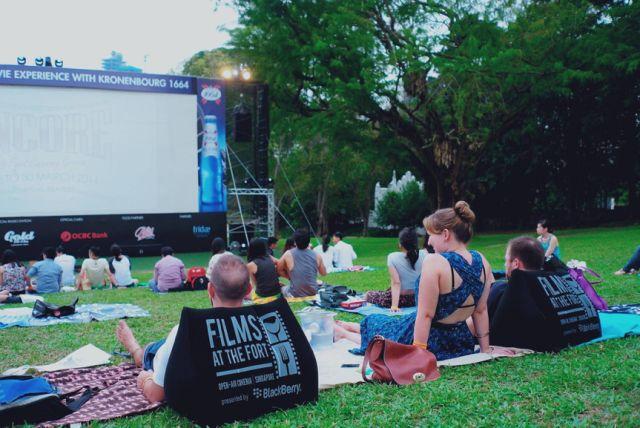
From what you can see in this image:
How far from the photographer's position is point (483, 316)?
175 inches

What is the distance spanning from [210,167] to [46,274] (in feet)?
23.4

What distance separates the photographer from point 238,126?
18.2 meters

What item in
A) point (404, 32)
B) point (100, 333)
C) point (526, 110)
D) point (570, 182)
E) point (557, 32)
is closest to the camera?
point (100, 333)

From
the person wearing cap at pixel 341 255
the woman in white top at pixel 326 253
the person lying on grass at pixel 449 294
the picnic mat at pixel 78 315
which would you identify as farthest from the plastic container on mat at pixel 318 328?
the person wearing cap at pixel 341 255

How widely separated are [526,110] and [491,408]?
62.0 feet

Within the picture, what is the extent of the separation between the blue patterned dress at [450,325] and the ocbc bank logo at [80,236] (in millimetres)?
12674

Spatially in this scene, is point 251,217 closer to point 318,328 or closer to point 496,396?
point 318,328

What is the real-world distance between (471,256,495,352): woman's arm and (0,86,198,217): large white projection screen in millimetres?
13175

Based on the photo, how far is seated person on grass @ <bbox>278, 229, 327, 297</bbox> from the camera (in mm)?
8188

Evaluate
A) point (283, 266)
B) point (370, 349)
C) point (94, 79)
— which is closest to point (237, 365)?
point (370, 349)

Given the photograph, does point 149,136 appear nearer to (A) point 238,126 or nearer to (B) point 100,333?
(A) point 238,126

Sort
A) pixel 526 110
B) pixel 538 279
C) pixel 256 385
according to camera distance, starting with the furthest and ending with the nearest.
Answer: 1. pixel 526 110
2. pixel 538 279
3. pixel 256 385

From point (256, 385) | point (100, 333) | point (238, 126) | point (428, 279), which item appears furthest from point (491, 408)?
point (238, 126)

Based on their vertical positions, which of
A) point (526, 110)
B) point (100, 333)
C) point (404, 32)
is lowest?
point (100, 333)
